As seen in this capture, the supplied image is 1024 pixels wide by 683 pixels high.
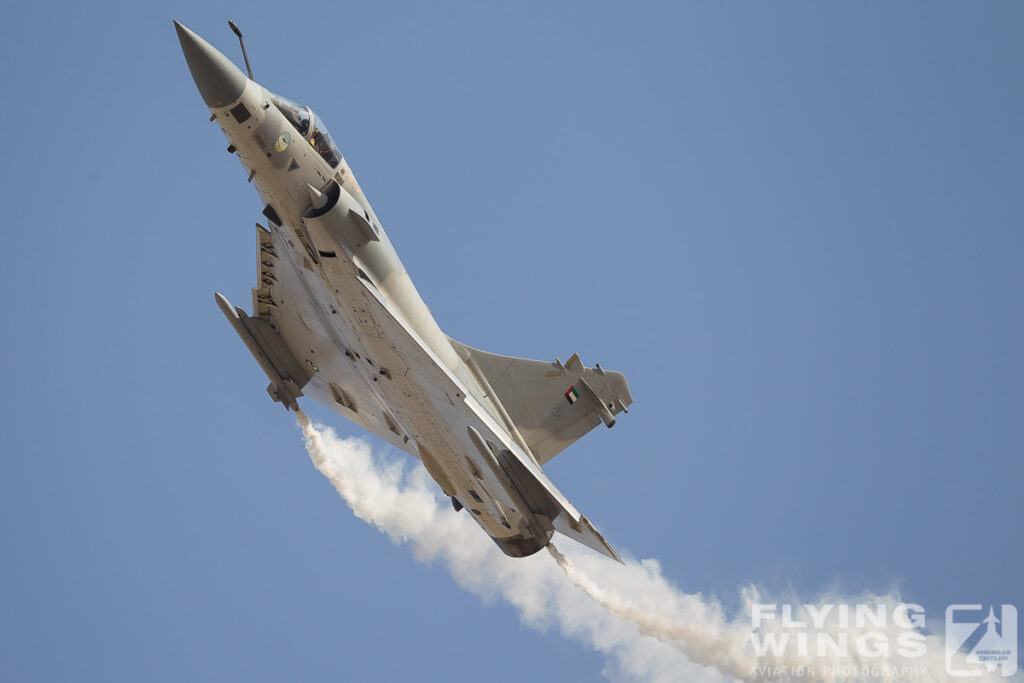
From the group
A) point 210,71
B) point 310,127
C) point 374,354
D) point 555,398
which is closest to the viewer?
point 210,71

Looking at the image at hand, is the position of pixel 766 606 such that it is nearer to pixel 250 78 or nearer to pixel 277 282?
pixel 277 282

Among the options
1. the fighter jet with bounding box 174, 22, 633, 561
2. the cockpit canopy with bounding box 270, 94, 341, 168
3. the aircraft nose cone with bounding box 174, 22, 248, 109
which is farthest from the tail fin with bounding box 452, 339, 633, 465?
the aircraft nose cone with bounding box 174, 22, 248, 109

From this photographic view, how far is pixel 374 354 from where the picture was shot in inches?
849

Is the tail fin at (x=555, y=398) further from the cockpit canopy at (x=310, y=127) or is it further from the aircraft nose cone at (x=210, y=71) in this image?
the aircraft nose cone at (x=210, y=71)

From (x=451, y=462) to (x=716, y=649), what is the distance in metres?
8.59

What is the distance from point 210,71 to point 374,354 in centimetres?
635

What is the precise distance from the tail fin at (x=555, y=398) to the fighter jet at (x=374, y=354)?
0.03m

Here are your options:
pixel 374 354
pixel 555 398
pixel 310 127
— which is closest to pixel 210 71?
pixel 310 127

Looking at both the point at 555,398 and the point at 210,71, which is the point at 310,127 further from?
the point at 555,398

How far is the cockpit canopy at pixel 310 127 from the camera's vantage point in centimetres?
1950

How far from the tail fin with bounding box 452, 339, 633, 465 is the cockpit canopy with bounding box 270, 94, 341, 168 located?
659 cm

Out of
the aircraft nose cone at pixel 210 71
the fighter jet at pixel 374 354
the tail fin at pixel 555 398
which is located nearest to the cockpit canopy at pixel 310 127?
the fighter jet at pixel 374 354

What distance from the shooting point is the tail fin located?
2481cm

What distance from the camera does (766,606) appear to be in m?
29.5
